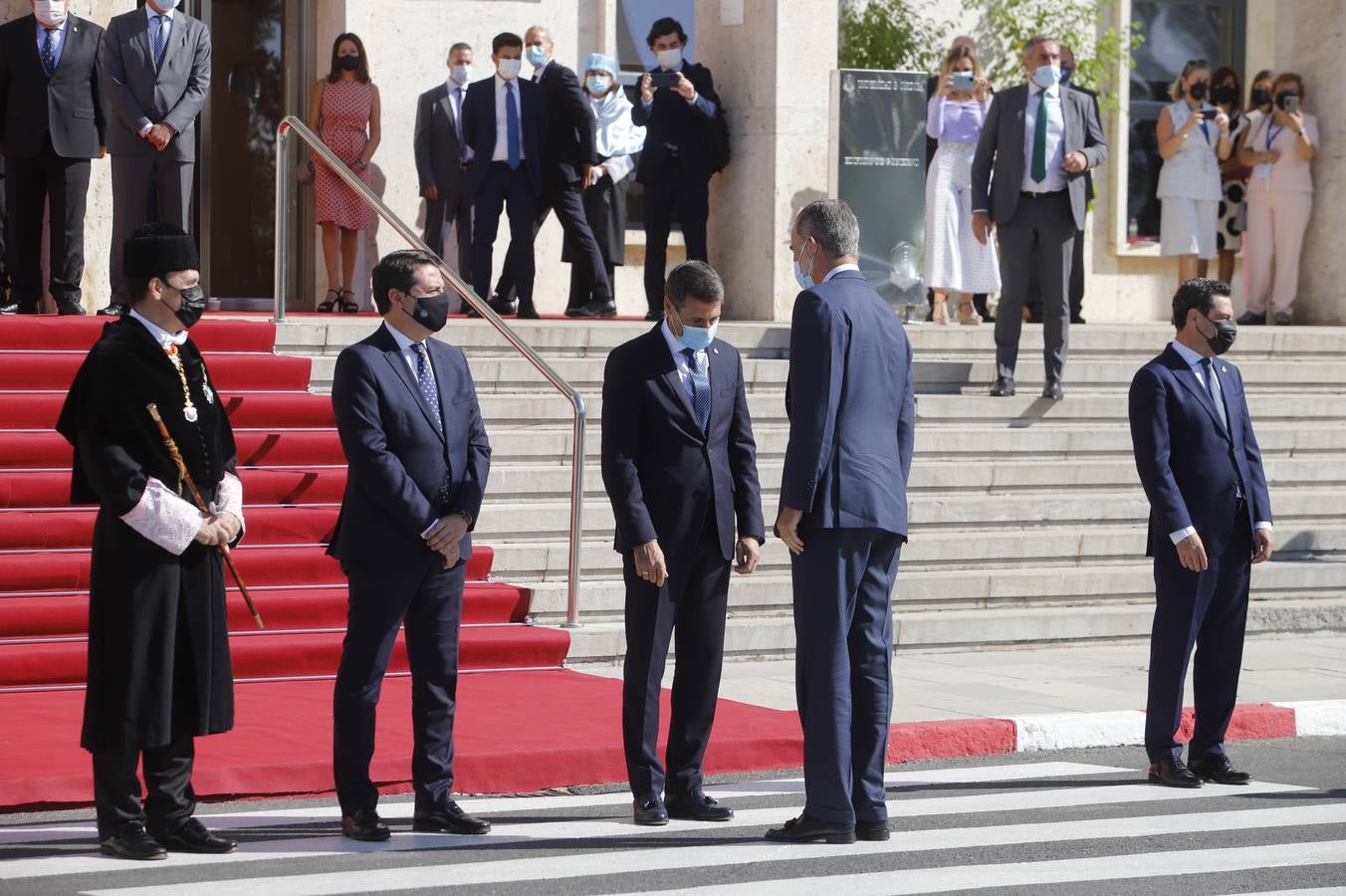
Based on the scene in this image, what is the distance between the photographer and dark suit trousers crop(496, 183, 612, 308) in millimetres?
16453

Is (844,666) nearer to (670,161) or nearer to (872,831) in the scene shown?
(872,831)

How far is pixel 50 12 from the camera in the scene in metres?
13.9

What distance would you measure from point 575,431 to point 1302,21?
10.8m

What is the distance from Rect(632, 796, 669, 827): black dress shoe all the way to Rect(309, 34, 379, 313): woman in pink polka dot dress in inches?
375

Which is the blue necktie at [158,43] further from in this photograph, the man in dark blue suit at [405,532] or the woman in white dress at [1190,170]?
the woman in white dress at [1190,170]

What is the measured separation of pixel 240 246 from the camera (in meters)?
19.3

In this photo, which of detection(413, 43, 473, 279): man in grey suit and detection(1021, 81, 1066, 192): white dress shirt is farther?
detection(413, 43, 473, 279): man in grey suit

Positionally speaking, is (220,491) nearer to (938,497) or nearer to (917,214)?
(938,497)

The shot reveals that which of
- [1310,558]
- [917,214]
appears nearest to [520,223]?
[917,214]

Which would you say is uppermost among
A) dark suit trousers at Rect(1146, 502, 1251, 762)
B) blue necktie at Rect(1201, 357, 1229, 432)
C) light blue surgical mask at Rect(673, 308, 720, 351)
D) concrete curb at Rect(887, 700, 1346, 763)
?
light blue surgical mask at Rect(673, 308, 720, 351)

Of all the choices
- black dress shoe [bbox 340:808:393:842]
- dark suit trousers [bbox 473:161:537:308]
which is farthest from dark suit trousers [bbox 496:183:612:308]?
black dress shoe [bbox 340:808:393:842]

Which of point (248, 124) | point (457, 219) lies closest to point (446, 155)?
point (457, 219)

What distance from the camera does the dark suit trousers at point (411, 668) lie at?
7.61 m

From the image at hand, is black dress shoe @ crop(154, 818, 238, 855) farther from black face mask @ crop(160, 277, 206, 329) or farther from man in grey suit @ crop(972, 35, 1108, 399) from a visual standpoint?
man in grey suit @ crop(972, 35, 1108, 399)
